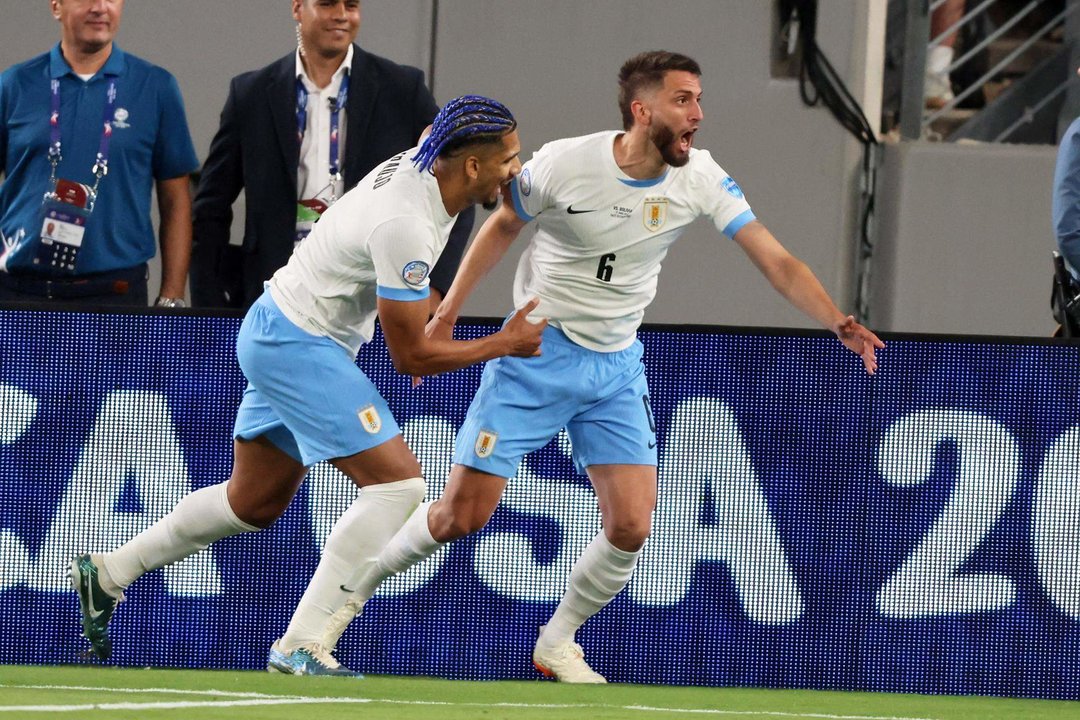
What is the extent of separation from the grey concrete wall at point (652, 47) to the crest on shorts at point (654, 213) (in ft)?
10.8

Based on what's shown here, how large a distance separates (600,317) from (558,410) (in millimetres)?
333

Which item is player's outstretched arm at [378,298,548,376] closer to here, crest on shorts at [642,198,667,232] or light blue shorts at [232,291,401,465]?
light blue shorts at [232,291,401,465]

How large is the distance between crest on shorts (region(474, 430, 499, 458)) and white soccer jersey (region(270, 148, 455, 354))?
561 mm

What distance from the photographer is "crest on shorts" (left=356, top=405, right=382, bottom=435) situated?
17.9 feet

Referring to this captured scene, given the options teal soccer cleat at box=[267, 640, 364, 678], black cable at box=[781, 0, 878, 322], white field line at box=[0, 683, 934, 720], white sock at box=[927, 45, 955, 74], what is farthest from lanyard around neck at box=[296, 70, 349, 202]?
white sock at box=[927, 45, 955, 74]

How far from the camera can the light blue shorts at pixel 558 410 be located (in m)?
6.03

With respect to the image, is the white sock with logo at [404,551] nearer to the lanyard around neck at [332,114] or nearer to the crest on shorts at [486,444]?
the crest on shorts at [486,444]

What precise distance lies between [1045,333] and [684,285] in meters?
1.88

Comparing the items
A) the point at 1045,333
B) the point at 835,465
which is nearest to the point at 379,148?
the point at 835,465

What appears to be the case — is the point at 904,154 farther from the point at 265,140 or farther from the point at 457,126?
the point at 457,126

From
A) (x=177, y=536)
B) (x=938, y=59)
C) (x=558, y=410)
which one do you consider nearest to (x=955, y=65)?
(x=938, y=59)

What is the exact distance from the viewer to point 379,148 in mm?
6664

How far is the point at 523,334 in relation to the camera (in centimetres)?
554

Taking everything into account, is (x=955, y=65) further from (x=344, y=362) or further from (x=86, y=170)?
(x=344, y=362)
